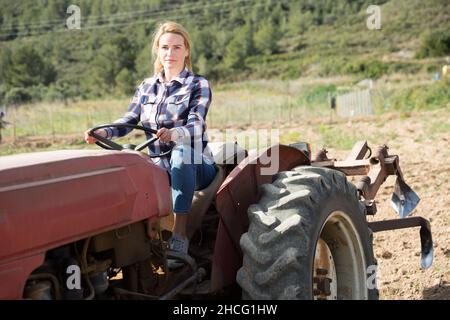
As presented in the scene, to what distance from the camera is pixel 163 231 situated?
3.73m

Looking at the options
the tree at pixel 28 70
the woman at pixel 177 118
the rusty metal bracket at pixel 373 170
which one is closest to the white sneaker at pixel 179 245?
the woman at pixel 177 118

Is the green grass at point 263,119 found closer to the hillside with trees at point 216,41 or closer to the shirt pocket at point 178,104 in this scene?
the shirt pocket at point 178,104

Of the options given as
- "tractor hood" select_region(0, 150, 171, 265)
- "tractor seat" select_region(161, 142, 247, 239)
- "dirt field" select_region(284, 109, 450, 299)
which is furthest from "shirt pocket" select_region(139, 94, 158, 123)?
"dirt field" select_region(284, 109, 450, 299)

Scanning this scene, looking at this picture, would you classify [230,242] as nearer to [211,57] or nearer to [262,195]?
[262,195]

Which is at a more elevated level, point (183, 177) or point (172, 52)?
point (172, 52)

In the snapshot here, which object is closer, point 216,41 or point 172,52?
point 172,52

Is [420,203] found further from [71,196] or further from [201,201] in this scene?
[71,196]

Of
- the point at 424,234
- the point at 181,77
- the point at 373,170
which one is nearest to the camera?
the point at 181,77

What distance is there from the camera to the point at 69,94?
55.0 meters

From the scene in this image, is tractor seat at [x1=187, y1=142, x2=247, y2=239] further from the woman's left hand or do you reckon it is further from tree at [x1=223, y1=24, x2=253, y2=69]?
tree at [x1=223, y1=24, x2=253, y2=69]

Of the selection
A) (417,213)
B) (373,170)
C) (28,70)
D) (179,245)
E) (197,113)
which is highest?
(28,70)

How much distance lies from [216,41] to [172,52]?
70.2m

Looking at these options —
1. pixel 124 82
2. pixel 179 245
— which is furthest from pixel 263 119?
pixel 124 82

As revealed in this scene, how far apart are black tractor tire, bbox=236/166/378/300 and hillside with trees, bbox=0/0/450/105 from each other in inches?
1722
